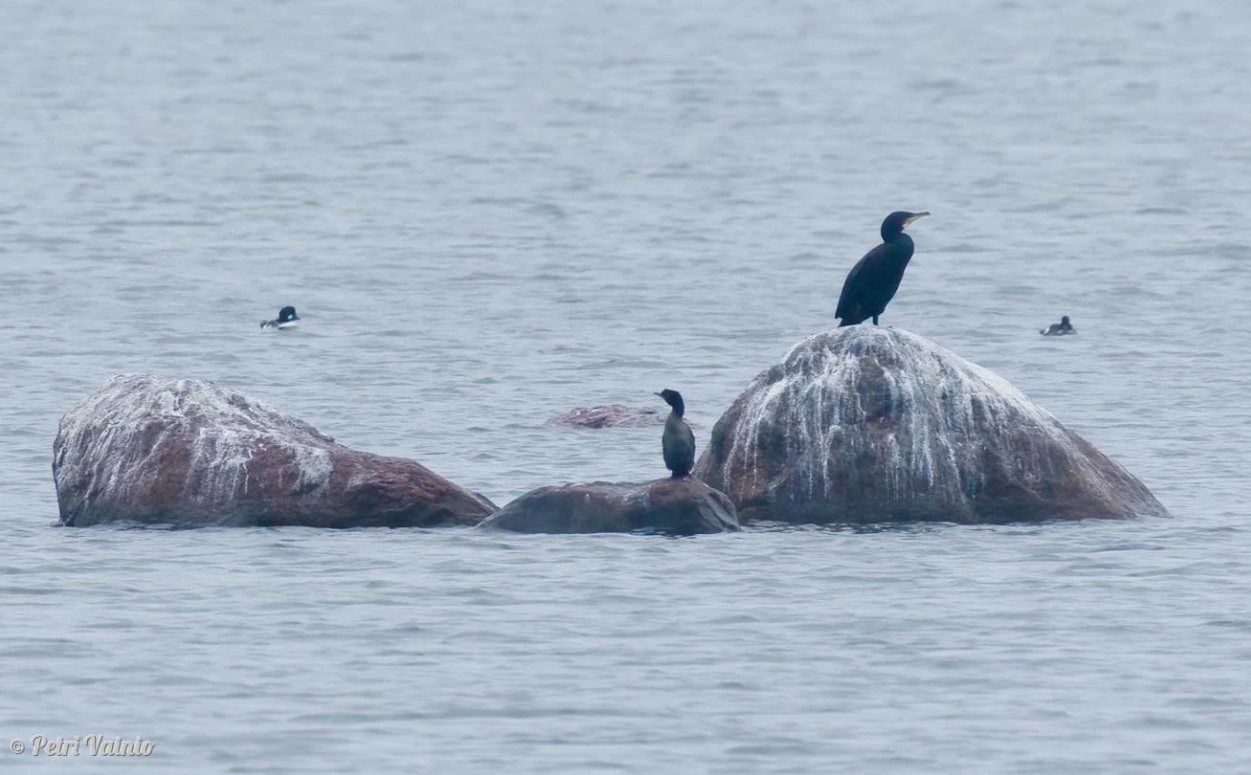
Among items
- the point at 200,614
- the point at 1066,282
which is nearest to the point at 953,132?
the point at 1066,282

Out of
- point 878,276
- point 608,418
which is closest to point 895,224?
point 878,276

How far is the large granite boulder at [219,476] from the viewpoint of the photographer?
18750 millimetres

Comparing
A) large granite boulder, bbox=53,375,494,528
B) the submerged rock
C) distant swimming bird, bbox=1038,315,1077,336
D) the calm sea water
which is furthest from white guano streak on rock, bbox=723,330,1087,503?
distant swimming bird, bbox=1038,315,1077,336

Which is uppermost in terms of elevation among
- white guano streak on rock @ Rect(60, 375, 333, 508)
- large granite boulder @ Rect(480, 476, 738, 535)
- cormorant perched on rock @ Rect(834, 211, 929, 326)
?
cormorant perched on rock @ Rect(834, 211, 929, 326)

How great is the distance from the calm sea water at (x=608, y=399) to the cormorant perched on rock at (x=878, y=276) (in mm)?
2060

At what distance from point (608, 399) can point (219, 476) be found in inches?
347

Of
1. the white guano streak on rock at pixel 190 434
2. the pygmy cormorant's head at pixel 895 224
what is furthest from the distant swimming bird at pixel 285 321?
the pygmy cormorant's head at pixel 895 224

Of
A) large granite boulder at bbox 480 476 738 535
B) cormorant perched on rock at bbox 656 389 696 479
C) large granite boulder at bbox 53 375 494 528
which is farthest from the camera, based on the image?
large granite boulder at bbox 53 375 494 528

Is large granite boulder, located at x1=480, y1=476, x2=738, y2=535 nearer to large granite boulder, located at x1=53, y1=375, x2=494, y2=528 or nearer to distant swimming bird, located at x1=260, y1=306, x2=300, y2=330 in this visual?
large granite boulder, located at x1=53, y1=375, x2=494, y2=528

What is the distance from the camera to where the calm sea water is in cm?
1426

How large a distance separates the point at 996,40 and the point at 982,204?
67.7 m

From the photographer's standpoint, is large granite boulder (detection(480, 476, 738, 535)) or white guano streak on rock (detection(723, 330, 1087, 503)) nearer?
large granite boulder (detection(480, 476, 738, 535))

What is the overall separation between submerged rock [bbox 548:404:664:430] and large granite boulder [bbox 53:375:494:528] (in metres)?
5.65

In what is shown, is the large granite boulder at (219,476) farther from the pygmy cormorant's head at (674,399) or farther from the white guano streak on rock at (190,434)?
the pygmy cormorant's head at (674,399)
